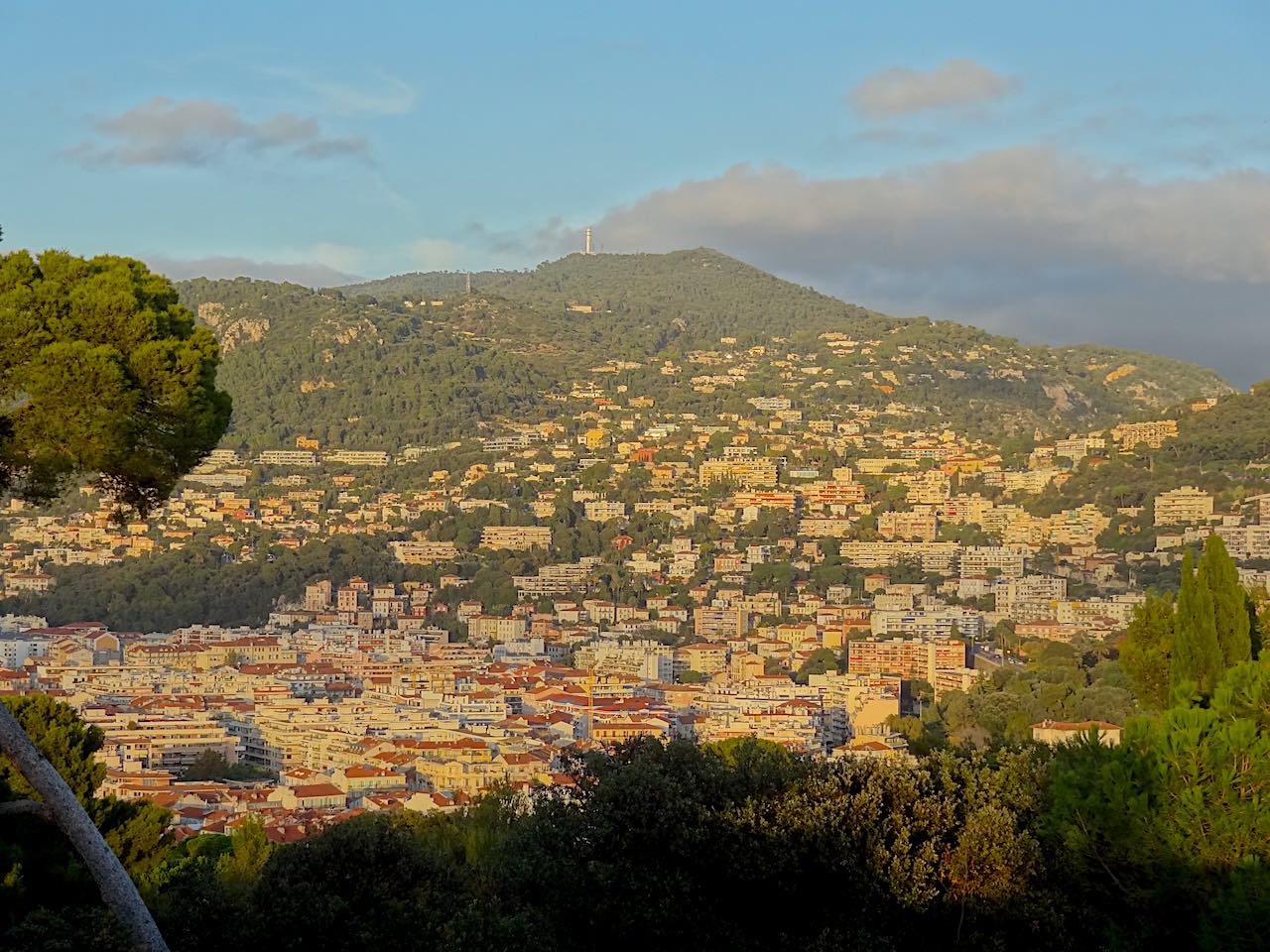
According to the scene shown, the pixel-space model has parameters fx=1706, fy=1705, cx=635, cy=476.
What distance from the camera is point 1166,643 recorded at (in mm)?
17203

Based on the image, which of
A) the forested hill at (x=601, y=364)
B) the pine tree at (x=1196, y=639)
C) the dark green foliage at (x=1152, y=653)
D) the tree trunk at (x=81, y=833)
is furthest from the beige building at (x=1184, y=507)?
the tree trunk at (x=81, y=833)

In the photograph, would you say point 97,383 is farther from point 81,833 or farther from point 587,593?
point 587,593

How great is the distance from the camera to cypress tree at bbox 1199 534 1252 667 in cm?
1573

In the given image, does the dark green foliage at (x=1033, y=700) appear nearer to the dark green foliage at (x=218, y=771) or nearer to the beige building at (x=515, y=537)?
the dark green foliage at (x=218, y=771)

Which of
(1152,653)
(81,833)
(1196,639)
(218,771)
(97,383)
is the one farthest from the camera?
(218,771)

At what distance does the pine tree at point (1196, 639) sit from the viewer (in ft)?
51.4

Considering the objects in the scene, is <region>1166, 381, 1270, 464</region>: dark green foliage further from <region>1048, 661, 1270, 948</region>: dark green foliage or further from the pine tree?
<region>1048, 661, 1270, 948</region>: dark green foliage

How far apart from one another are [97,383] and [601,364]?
9173cm

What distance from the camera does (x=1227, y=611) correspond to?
15.9m

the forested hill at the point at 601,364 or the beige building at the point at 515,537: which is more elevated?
the forested hill at the point at 601,364

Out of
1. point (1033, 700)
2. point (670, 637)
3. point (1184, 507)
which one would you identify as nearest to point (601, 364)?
point (670, 637)

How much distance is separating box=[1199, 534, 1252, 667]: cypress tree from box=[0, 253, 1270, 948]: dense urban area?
0.05 meters

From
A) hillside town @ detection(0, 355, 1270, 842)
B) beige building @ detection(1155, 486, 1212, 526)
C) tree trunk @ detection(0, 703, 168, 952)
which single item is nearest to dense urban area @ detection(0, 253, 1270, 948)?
beige building @ detection(1155, 486, 1212, 526)

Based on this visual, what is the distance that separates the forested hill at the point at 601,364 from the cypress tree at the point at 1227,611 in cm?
6449
